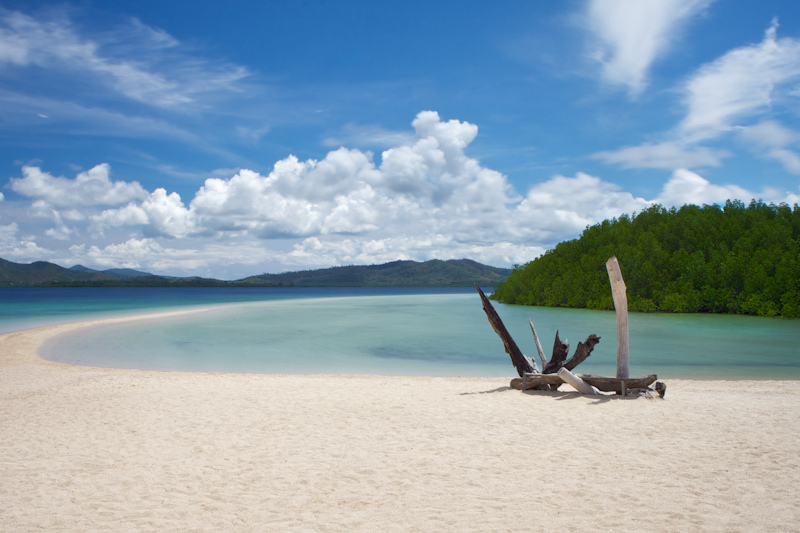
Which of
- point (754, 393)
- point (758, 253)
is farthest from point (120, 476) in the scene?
point (758, 253)

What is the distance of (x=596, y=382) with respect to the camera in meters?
9.91

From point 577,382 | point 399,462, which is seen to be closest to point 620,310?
point 577,382

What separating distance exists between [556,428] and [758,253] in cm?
4989

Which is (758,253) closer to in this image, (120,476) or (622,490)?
(622,490)

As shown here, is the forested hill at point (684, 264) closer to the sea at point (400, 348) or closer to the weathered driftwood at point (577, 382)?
the sea at point (400, 348)

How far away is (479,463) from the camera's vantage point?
603cm

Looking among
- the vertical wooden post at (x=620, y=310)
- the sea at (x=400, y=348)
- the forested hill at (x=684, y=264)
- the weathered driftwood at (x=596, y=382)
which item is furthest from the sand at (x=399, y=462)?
the forested hill at (x=684, y=264)

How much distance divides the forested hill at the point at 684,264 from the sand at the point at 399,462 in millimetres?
41334

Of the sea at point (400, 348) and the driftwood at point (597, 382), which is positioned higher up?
the driftwood at point (597, 382)

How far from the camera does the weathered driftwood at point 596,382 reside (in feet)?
31.2

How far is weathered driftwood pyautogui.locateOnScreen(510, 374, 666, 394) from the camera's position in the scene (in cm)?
952

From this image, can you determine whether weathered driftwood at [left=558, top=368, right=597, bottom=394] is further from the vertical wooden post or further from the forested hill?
the forested hill

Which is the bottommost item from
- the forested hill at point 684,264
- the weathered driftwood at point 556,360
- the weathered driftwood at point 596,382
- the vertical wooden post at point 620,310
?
the weathered driftwood at point 596,382

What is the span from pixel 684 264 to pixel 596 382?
4906 cm
